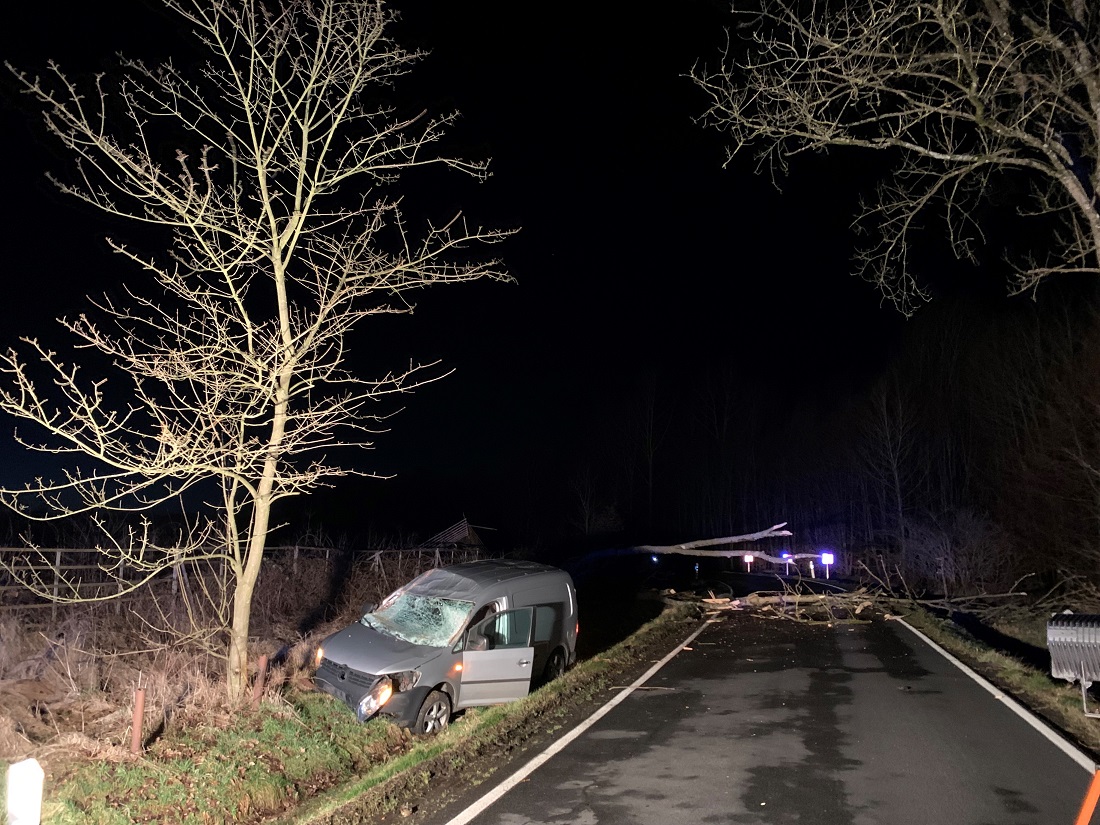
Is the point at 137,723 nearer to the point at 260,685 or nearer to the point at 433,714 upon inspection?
the point at 260,685

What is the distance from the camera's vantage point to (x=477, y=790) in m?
6.84

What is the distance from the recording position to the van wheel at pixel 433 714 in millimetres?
8648

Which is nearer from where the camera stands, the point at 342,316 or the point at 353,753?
the point at 353,753

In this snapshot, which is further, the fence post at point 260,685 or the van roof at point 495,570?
the van roof at point 495,570

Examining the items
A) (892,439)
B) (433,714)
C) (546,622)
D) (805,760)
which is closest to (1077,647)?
(805,760)

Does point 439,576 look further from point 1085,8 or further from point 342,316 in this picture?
point 1085,8

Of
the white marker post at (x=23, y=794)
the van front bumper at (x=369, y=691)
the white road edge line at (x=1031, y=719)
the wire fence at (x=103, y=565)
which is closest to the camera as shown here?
the white marker post at (x=23, y=794)

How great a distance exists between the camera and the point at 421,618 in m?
9.90

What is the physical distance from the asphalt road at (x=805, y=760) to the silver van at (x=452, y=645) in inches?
52.1

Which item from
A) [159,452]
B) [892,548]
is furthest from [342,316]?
[892,548]

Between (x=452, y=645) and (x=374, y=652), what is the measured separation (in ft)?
2.80

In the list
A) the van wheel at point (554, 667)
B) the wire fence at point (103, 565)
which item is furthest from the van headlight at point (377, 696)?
the wire fence at point (103, 565)

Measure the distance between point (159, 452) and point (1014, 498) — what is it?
91.7 ft

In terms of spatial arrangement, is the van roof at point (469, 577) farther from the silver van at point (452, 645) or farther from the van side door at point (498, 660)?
the van side door at point (498, 660)
